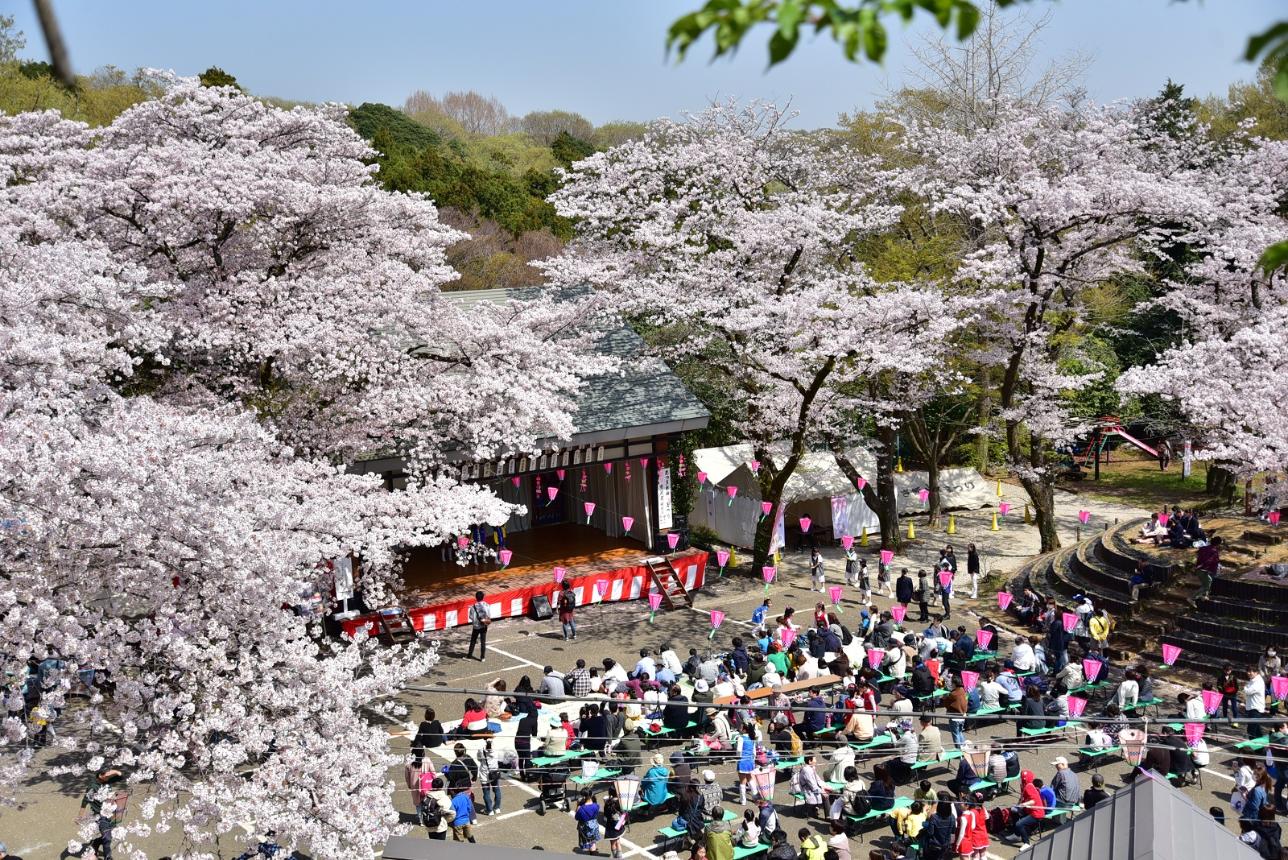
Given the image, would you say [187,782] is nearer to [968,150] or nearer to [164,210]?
[164,210]

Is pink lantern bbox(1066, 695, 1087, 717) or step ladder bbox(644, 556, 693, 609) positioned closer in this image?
pink lantern bbox(1066, 695, 1087, 717)

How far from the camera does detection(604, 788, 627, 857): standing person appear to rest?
14.9 m

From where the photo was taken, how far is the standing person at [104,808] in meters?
13.5

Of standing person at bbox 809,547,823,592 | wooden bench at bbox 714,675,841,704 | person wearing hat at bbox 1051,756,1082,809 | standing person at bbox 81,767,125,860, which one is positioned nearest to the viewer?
standing person at bbox 81,767,125,860

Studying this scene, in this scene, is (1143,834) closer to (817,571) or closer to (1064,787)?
(1064,787)

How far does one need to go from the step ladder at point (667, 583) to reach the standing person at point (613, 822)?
11201mm

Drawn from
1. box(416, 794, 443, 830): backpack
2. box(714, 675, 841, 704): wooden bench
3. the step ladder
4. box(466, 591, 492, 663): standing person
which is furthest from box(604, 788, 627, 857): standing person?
the step ladder

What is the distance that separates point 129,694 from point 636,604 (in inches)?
589

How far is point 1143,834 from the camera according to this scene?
7.05m

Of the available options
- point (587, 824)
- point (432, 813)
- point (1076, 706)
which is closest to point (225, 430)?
point (432, 813)

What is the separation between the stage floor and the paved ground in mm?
1260

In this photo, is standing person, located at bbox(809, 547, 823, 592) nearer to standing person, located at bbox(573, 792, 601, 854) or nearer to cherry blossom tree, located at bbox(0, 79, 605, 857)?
cherry blossom tree, located at bbox(0, 79, 605, 857)

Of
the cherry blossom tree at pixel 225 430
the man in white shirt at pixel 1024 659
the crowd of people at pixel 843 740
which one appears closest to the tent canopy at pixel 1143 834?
the crowd of people at pixel 843 740

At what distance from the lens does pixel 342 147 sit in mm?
21969
